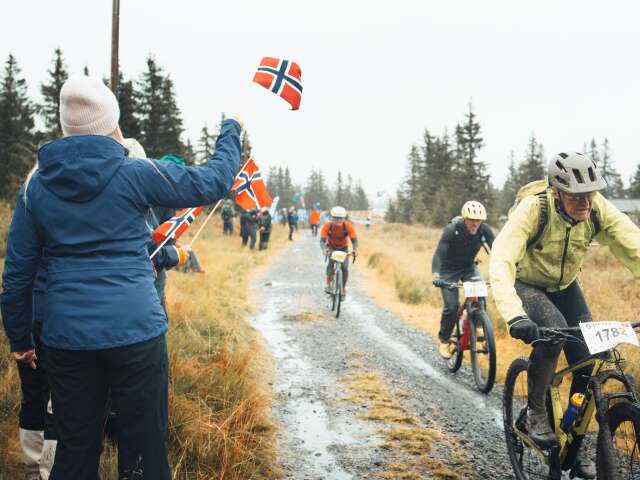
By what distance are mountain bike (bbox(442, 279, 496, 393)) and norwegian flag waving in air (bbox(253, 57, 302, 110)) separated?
9.84 ft

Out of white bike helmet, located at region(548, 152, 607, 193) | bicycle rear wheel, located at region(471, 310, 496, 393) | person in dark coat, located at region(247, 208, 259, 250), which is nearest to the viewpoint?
white bike helmet, located at region(548, 152, 607, 193)

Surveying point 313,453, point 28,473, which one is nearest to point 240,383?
point 313,453

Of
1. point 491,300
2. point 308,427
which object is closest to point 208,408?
point 308,427

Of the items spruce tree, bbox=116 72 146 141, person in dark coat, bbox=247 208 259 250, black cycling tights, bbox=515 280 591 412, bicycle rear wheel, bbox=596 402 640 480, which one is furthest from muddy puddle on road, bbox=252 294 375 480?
spruce tree, bbox=116 72 146 141

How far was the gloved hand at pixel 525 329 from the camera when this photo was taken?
2826mm

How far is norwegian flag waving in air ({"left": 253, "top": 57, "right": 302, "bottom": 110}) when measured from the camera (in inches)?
197

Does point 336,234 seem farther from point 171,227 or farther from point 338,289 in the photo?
point 171,227

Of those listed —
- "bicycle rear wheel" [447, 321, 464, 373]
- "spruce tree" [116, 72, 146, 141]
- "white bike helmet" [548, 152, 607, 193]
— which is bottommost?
"bicycle rear wheel" [447, 321, 464, 373]

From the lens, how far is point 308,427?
4633mm

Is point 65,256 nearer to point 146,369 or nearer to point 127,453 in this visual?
point 146,369

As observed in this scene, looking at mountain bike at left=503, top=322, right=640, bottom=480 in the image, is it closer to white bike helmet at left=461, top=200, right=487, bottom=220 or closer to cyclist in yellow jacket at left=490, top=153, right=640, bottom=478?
cyclist in yellow jacket at left=490, top=153, right=640, bottom=478

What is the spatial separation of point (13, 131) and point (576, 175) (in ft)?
133

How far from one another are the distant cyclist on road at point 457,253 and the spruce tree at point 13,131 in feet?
104

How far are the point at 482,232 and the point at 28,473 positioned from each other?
5.52 meters
